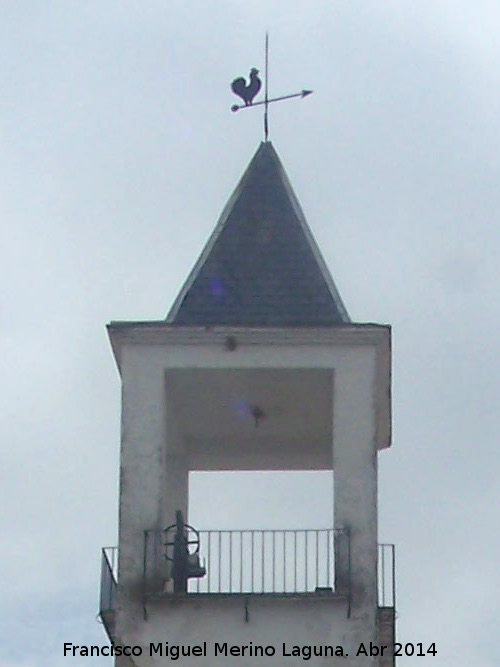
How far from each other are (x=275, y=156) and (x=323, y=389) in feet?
11.9

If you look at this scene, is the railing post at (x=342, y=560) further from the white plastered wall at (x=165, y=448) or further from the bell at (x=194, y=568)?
the bell at (x=194, y=568)

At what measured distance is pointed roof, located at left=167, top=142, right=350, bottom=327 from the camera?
28.7m

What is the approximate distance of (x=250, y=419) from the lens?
99.8ft

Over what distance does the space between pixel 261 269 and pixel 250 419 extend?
2.22 m

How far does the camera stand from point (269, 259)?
96.8 ft

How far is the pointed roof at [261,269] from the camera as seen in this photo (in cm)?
2872

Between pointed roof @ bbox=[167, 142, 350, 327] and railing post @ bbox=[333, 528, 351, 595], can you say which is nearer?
railing post @ bbox=[333, 528, 351, 595]

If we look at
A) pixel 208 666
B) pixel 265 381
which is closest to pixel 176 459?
pixel 265 381

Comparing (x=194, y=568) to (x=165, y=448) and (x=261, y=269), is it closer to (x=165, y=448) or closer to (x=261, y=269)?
(x=165, y=448)

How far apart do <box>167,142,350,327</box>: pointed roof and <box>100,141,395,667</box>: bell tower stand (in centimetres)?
2

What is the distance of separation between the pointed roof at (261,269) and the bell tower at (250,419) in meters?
0.02

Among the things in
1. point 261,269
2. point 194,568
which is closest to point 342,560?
point 194,568

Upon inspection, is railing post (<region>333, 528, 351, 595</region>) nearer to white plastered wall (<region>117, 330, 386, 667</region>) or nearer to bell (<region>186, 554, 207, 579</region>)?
white plastered wall (<region>117, 330, 386, 667</region>)

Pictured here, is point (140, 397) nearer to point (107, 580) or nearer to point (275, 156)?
point (107, 580)
